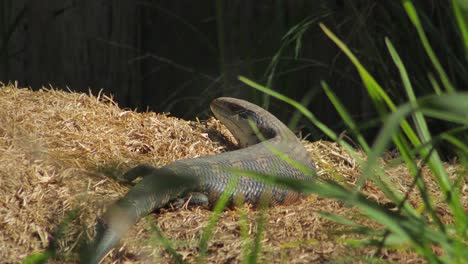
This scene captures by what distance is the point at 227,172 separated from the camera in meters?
4.66

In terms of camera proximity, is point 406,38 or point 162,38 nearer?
point 406,38

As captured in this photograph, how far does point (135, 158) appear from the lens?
498cm

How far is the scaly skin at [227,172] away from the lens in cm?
381

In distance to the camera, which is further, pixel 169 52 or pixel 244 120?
pixel 169 52

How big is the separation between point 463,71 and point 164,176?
11.6 feet

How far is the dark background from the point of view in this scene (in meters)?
6.89

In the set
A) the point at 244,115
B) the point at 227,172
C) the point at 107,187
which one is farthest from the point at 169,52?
the point at 107,187

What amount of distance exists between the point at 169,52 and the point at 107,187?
3181 mm

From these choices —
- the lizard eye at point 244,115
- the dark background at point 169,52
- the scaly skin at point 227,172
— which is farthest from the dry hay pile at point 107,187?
the dark background at point 169,52

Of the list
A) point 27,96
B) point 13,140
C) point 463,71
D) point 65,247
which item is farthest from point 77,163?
point 463,71

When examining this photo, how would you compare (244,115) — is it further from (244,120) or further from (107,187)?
(107,187)

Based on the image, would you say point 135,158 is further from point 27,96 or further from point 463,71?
point 463,71

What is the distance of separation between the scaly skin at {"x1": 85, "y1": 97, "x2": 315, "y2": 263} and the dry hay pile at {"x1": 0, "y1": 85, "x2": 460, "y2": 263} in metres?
0.09

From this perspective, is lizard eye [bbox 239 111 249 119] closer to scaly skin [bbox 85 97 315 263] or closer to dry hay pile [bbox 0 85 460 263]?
scaly skin [bbox 85 97 315 263]
